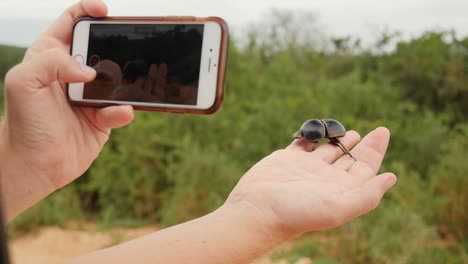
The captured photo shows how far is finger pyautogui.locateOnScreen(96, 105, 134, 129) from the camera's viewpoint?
4.82ft

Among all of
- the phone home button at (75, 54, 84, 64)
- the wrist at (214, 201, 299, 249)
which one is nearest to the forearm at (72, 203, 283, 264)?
the wrist at (214, 201, 299, 249)

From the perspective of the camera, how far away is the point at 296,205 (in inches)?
51.9

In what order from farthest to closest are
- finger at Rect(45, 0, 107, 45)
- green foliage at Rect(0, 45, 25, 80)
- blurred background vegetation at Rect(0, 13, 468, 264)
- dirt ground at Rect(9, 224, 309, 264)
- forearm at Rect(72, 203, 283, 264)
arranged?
dirt ground at Rect(9, 224, 309, 264), blurred background vegetation at Rect(0, 13, 468, 264), green foliage at Rect(0, 45, 25, 80), finger at Rect(45, 0, 107, 45), forearm at Rect(72, 203, 283, 264)

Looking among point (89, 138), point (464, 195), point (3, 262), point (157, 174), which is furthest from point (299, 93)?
point (3, 262)

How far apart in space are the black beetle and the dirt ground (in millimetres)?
2580

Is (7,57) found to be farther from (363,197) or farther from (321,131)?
(363,197)

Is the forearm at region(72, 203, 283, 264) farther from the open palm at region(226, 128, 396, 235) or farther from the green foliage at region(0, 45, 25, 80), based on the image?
the green foliage at region(0, 45, 25, 80)

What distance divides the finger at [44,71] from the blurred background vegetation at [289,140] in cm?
255

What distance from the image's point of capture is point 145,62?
151 cm

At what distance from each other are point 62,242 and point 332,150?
335cm

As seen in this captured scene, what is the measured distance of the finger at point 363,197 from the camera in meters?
1.32

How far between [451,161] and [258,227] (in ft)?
11.0

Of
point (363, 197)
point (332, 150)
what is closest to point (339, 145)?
point (332, 150)

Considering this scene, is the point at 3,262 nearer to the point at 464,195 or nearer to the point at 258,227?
the point at 258,227
